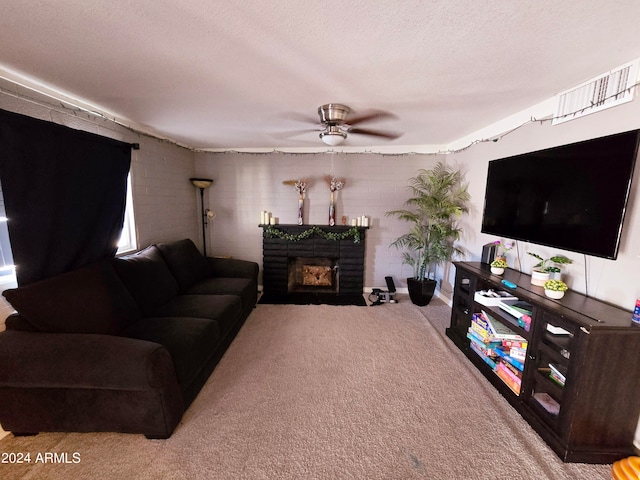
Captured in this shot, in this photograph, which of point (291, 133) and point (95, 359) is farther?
point (291, 133)

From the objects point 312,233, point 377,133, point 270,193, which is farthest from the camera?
point 270,193

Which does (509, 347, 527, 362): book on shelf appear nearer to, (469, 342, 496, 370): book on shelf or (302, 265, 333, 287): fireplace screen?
(469, 342, 496, 370): book on shelf

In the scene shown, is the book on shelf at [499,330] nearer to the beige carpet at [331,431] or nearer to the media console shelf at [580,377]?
the media console shelf at [580,377]

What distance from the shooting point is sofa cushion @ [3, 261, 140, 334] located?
1554 mm

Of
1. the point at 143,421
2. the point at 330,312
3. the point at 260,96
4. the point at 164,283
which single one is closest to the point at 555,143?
the point at 260,96

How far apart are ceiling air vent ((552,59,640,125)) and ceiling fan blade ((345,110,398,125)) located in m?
1.21

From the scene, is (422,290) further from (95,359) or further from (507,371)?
(95,359)

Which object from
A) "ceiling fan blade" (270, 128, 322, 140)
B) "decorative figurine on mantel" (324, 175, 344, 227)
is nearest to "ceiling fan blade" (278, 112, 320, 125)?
"ceiling fan blade" (270, 128, 322, 140)

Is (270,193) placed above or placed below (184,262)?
above

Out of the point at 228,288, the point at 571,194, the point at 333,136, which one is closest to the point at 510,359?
the point at 571,194

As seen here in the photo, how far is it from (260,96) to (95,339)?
1.95 meters

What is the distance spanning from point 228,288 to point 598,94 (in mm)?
3325

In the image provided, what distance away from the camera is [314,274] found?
403 centimetres

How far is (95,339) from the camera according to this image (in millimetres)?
1516
